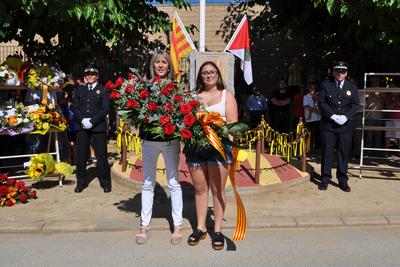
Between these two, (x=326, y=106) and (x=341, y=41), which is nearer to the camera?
(x=326, y=106)

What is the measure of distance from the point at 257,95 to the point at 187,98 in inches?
355

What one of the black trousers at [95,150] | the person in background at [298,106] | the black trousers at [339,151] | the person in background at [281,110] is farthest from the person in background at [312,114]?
the black trousers at [95,150]

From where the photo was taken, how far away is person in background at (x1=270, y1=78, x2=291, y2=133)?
13359 millimetres

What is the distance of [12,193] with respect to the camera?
270 inches

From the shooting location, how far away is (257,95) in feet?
44.9

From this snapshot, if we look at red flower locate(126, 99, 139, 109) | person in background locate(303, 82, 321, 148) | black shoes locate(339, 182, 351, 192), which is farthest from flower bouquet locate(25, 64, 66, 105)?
person in background locate(303, 82, 321, 148)

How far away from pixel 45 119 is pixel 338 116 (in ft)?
14.9

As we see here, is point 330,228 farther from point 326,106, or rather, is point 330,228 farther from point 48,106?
point 48,106

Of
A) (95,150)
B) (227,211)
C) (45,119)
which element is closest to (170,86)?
(227,211)

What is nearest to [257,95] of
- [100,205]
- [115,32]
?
[115,32]

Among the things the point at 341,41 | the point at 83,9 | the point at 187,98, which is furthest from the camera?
the point at 341,41

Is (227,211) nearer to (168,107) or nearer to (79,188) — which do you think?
(168,107)

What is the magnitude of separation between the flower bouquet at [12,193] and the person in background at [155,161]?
234 cm

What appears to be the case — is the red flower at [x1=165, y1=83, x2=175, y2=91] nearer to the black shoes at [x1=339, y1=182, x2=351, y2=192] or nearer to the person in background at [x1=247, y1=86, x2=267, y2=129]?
the black shoes at [x1=339, y1=182, x2=351, y2=192]
